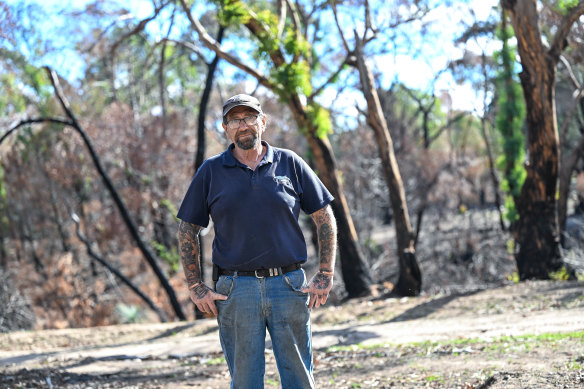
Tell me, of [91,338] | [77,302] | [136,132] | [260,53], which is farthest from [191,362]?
[136,132]

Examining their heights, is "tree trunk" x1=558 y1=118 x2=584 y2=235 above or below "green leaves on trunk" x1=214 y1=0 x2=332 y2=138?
below

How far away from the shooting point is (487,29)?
2464 cm

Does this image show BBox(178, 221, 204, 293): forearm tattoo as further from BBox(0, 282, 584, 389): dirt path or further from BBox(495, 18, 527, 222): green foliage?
BBox(495, 18, 527, 222): green foliage

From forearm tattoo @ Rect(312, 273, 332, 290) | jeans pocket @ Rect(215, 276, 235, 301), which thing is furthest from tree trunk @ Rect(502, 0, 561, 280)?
jeans pocket @ Rect(215, 276, 235, 301)

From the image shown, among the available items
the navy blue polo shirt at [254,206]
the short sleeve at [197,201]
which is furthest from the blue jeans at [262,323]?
the short sleeve at [197,201]

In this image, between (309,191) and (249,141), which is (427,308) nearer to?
(309,191)

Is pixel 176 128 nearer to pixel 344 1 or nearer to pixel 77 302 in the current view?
pixel 77 302

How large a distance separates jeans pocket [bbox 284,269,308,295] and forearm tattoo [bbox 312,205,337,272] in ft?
0.55

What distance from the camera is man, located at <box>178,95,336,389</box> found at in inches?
155

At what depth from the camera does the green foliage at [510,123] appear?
23594 mm

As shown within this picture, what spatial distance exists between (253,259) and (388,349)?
17.0 ft

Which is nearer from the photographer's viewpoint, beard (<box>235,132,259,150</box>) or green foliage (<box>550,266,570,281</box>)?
beard (<box>235,132,259,150</box>)

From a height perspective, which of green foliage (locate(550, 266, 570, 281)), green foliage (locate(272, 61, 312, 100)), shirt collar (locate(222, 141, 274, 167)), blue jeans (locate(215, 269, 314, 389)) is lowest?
green foliage (locate(550, 266, 570, 281))

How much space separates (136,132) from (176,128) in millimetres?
1832
